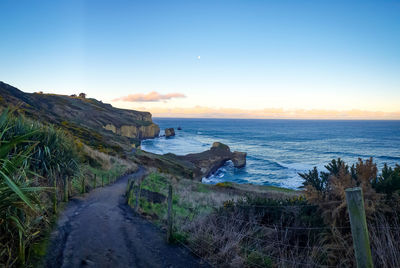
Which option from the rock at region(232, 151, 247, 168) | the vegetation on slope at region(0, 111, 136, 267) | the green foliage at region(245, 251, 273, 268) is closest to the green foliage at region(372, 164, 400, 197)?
the green foliage at region(245, 251, 273, 268)

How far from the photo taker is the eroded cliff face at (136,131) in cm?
7388

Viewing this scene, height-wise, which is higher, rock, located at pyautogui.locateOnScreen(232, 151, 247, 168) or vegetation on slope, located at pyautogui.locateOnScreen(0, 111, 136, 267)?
vegetation on slope, located at pyautogui.locateOnScreen(0, 111, 136, 267)

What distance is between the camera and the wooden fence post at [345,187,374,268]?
2.95 m

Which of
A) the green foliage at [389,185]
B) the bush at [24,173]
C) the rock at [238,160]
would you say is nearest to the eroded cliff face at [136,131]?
the rock at [238,160]

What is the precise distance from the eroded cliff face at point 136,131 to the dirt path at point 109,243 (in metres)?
65.0

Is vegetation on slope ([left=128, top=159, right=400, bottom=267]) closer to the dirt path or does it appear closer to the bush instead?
the dirt path

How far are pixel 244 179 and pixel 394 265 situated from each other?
36.1m

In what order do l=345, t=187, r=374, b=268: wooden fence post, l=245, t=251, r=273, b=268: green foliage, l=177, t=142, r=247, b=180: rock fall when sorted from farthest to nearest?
l=177, t=142, r=247, b=180: rock < l=245, t=251, r=273, b=268: green foliage < l=345, t=187, r=374, b=268: wooden fence post

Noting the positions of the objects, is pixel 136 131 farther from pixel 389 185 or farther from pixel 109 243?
pixel 389 185

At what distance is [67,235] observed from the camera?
664cm

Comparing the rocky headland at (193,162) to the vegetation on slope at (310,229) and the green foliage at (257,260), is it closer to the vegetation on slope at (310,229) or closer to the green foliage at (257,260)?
the vegetation on slope at (310,229)

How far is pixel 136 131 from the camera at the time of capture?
8662cm

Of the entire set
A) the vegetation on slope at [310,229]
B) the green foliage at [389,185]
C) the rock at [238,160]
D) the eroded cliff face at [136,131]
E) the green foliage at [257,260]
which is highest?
the green foliage at [389,185]

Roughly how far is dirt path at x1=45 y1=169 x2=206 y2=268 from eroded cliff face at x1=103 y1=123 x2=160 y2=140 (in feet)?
213
